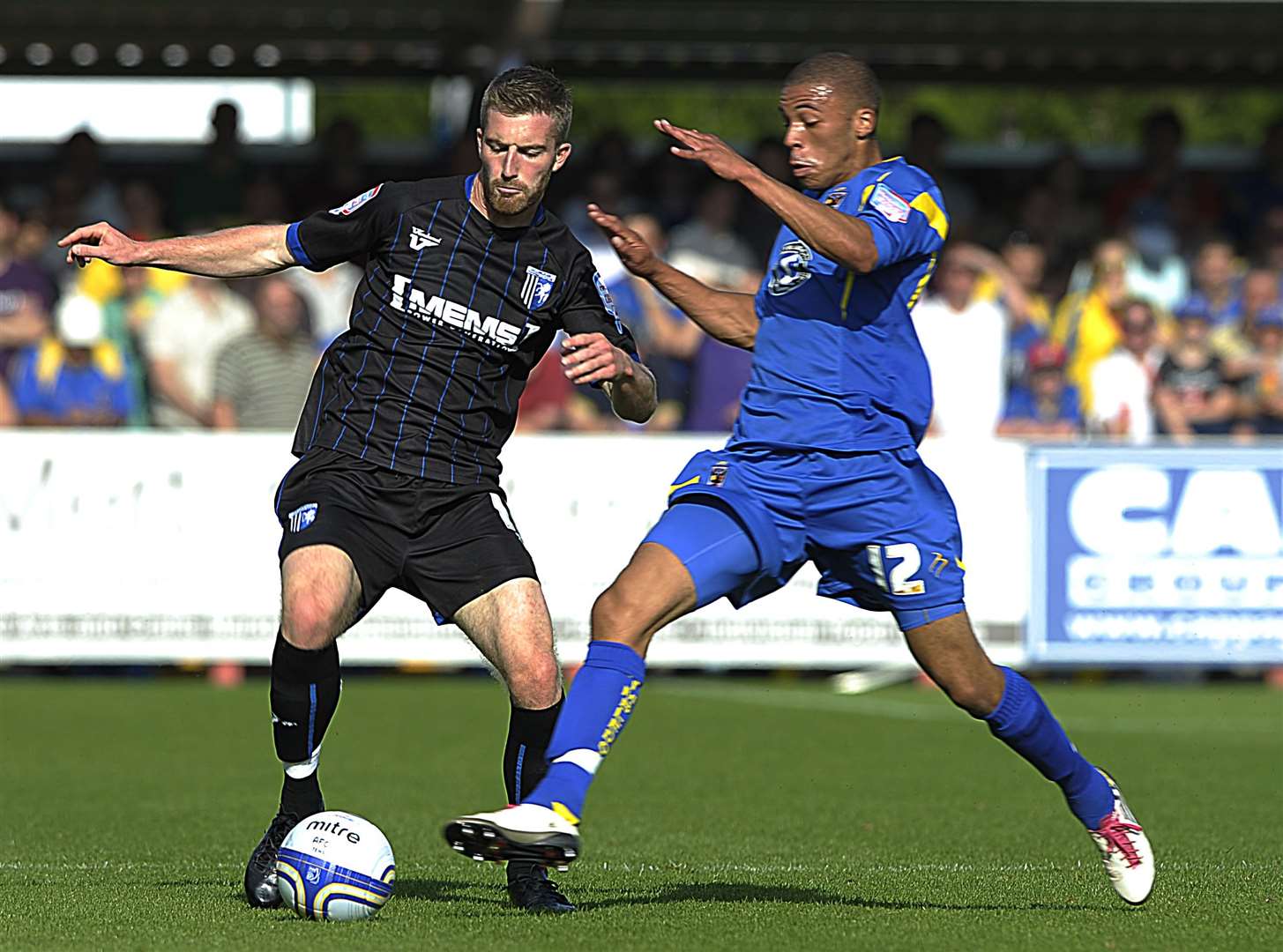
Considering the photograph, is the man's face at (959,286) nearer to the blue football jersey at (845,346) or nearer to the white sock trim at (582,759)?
the blue football jersey at (845,346)

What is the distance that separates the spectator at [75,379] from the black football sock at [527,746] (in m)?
9.03

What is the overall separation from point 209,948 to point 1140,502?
31.7 feet

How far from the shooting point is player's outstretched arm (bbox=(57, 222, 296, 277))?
20.5 feet

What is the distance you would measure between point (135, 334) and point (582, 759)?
10.4 m

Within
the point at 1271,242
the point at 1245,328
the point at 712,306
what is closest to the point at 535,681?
the point at 712,306

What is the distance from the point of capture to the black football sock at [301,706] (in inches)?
246

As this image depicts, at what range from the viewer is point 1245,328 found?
54.2 feet

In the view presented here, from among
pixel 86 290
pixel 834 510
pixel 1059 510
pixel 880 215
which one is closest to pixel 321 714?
pixel 834 510

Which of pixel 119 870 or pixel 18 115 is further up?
pixel 18 115

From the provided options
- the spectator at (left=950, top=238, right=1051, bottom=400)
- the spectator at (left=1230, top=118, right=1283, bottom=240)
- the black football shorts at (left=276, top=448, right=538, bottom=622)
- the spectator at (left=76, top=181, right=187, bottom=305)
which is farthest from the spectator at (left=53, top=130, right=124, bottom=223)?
the black football shorts at (left=276, top=448, right=538, bottom=622)

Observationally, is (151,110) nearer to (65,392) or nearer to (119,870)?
(65,392)

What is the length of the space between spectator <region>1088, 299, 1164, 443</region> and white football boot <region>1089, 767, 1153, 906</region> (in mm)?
9523

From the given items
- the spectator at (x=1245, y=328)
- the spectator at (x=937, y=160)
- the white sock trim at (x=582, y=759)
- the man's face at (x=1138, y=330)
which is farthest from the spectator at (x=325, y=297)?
the white sock trim at (x=582, y=759)

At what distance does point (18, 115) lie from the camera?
20.4 meters
